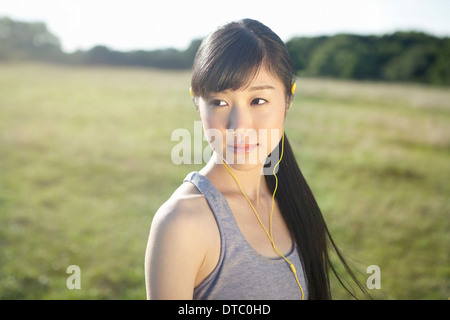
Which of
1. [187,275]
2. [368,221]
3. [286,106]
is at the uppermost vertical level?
[286,106]

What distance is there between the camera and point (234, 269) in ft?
4.08

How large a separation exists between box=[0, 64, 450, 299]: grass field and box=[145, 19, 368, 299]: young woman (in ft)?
2.40

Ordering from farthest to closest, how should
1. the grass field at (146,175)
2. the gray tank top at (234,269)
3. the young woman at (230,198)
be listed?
the grass field at (146,175) < the gray tank top at (234,269) < the young woman at (230,198)

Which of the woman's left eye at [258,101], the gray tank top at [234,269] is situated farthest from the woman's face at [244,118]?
the gray tank top at [234,269]

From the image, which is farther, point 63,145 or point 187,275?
point 63,145

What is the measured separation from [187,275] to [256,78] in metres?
0.68

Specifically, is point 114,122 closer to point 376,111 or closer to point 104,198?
point 104,198

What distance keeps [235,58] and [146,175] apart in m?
5.44

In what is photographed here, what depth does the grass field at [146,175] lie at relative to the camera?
4.01m

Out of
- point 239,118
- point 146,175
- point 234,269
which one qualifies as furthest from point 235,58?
point 146,175

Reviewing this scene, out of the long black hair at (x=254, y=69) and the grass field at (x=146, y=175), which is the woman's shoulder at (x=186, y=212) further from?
the grass field at (x=146, y=175)

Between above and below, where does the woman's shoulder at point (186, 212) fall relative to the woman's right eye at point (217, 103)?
below

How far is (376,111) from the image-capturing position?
32.1 feet
